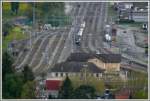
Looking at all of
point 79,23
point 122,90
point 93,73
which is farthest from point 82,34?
point 122,90

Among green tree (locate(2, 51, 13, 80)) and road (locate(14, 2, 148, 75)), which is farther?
road (locate(14, 2, 148, 75))

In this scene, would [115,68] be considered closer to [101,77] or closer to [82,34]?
[101,77]

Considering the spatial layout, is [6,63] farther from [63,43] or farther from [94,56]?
[94,56]

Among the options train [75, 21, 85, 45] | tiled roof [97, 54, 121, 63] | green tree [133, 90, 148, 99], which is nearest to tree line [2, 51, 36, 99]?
train [75, 21, 85, 45]

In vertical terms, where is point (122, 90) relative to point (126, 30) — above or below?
below

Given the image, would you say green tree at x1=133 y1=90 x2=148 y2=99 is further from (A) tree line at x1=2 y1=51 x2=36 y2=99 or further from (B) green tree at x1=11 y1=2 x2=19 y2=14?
(B) green tree at x1=11 y1=2 x2=19 y2=14

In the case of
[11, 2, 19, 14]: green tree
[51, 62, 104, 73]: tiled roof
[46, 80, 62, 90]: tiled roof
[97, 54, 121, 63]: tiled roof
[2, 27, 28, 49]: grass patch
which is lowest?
[46, 80, 62, 90]: tiled roof
